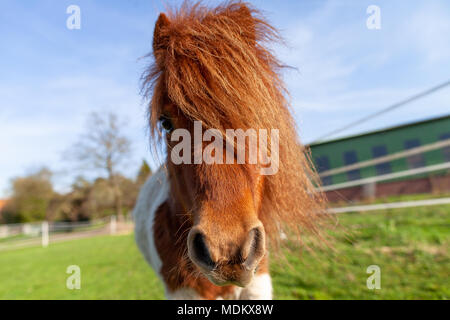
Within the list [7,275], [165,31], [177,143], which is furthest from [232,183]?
[7,275]

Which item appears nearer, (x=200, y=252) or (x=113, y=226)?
(x=200, y=252)

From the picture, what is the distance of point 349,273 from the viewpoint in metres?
3.72

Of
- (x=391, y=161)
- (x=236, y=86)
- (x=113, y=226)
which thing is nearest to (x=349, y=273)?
(x=236, y=86)

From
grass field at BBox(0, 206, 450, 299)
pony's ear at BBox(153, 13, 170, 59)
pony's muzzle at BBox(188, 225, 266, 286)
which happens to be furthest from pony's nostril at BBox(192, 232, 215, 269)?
pony's ear at BBox(153, 13, 170, 59)

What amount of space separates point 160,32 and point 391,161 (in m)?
15.7

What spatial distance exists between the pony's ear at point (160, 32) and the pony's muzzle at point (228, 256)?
4.84ft

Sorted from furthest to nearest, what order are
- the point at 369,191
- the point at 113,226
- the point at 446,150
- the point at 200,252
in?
the point at 113,226, the point at 446,150, the point at 369,191, the point at 200,252

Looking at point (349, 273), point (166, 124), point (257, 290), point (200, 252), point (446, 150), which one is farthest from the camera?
point (446, 150)

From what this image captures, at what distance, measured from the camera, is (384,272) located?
3.50 metres

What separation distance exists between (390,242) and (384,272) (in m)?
1.38

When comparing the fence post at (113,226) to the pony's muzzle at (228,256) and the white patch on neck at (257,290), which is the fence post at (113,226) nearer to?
the white patch on neck at (257,290)

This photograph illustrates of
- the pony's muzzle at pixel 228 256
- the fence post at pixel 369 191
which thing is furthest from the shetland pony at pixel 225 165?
the fence post at pixel 369 191

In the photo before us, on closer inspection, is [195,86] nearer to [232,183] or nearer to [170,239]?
[232,183]

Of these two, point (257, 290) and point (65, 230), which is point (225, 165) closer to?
point (257, 290)
